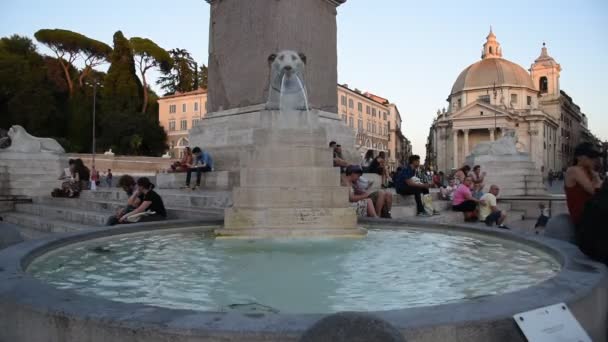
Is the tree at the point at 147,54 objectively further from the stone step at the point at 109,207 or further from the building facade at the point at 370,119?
A: the stone step at the point at 109,207

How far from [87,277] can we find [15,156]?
977 centimetres

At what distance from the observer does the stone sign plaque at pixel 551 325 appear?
1.81m

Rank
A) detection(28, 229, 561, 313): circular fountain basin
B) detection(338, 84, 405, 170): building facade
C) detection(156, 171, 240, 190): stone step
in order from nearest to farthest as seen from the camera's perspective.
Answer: detection(28, 229, 561, 313): circular fountain basin → detection(156, 171, 240, 190): stone step → detection(338, 84, 405, 170): building facade

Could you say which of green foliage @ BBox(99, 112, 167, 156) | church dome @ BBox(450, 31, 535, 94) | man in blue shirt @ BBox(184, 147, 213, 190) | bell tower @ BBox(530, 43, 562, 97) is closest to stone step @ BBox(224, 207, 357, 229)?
man in blue shirt @ BBox(184, 147, 213, 190)

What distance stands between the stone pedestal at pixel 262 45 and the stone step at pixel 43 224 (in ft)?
13.6

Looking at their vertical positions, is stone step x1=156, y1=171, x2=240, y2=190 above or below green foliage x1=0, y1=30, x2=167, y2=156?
below

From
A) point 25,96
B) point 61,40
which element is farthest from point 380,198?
point 61,40

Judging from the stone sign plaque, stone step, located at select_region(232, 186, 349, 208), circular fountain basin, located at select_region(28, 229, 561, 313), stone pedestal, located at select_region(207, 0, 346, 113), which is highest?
stone pedestal, located at select_region(207, 0, 346, 113)

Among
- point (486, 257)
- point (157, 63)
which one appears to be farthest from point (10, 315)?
point (157, 63)

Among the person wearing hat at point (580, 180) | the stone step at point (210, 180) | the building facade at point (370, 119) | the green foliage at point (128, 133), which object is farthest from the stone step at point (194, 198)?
the building facade at point (370, 119)

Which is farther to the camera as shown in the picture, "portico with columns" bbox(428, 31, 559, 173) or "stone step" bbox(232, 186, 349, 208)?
"portico with columns" bbox(428, 31, 559, 173)

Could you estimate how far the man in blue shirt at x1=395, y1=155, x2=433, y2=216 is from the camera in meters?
8.43

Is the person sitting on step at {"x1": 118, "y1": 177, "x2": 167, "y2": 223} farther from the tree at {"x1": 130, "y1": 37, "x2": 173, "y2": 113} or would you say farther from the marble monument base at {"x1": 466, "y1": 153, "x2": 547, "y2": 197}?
the tree at {"x1": 130, "y1": 37, "x2": 173, "y2": 113}

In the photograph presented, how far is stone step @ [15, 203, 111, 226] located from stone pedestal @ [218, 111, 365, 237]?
326 cm
